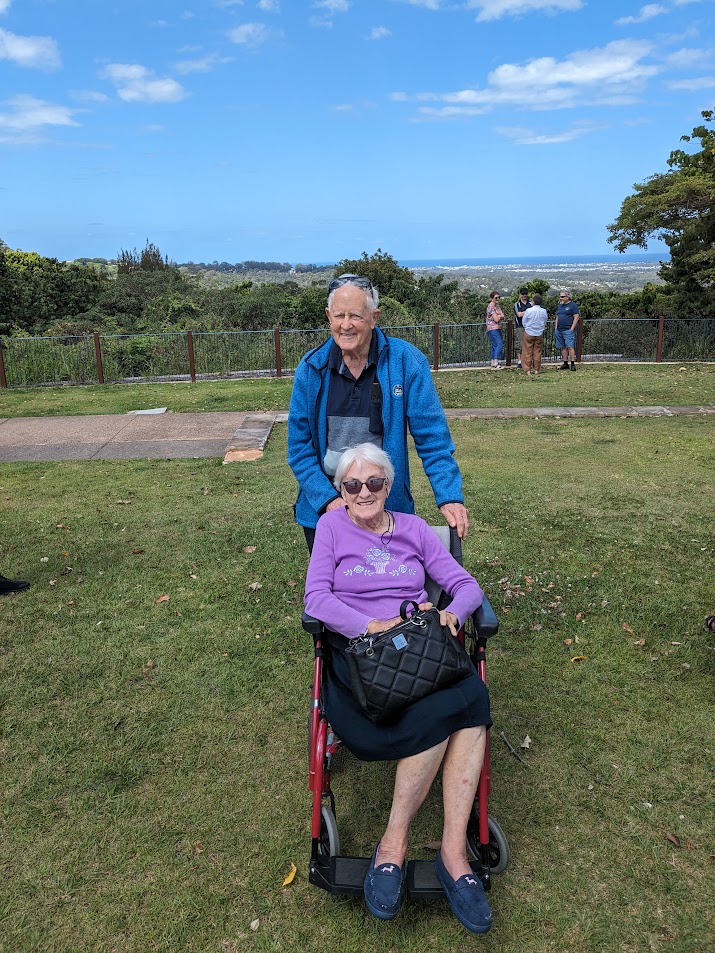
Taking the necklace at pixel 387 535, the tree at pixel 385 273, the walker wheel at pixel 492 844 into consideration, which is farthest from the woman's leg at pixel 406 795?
the tree at pixel 385 273

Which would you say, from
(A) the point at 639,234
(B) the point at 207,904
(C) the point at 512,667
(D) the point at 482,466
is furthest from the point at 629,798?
(A) the point at 639,234

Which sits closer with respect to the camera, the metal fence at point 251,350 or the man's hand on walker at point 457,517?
the man's hand on walker at point 457,517

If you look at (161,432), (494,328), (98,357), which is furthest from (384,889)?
(494,328)

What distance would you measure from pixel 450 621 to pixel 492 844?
2.60 feet

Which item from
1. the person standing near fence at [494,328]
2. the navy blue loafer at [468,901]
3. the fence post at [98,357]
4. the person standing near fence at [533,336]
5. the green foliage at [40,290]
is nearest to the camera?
the navy blue loafer at [468,901]

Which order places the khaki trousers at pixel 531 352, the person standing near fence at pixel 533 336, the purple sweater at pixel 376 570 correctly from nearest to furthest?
1. the purple sweater at pixel 376 570
2. the person standing near fence at pixel 533 336
3. the khaki trousers at pixel 531 352

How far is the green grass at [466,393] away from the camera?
12047 millimetres

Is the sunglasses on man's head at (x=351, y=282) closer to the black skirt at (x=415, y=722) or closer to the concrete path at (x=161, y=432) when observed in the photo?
the black skirt at (x=415, y=722)

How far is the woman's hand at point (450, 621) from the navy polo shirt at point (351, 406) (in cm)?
78

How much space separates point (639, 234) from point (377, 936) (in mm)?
19713

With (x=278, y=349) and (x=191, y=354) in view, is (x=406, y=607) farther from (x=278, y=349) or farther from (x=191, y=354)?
(x=191, y=354)

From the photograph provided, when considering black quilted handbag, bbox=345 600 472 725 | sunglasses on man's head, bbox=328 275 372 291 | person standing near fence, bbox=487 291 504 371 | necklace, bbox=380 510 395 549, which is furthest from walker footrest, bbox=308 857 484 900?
person standing near fence, bbox=487 291 504 371

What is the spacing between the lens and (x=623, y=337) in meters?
17.7

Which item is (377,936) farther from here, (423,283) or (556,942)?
(423,283)
